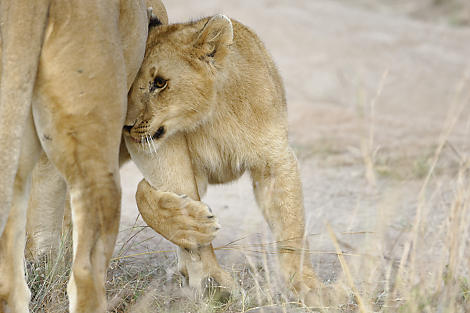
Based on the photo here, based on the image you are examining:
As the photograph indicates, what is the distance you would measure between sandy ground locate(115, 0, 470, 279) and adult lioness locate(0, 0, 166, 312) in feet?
3.51

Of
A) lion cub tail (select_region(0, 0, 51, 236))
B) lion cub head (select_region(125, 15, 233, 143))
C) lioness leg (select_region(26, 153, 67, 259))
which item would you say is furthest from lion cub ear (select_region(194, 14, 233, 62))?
lion cub tail (select_region(0, 0, 51, 236))

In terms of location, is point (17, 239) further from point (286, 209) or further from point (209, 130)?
point (286, 209)

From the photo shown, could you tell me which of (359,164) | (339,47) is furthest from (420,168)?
(339,47)

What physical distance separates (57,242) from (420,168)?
383 centimetres

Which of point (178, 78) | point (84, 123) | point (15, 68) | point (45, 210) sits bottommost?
point (45, 210)

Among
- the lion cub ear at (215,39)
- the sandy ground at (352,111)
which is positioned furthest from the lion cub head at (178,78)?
the sandy ground at (352,111)

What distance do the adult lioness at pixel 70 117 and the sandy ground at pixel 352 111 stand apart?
107cm

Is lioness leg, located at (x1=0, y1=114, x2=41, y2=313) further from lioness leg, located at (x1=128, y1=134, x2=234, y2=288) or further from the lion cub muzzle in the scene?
lioness leg, located at (x1=128, y1=134, x2=234, y2=288)

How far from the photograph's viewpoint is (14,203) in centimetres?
283

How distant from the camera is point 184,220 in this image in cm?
364

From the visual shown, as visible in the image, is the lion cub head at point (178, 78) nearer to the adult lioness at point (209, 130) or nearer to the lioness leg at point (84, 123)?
the adult lioness at point (209, 130)

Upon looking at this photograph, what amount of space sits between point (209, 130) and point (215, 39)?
477mm

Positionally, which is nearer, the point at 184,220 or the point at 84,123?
the point at 84,123

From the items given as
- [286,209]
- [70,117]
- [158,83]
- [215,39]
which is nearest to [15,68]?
[70,117]
